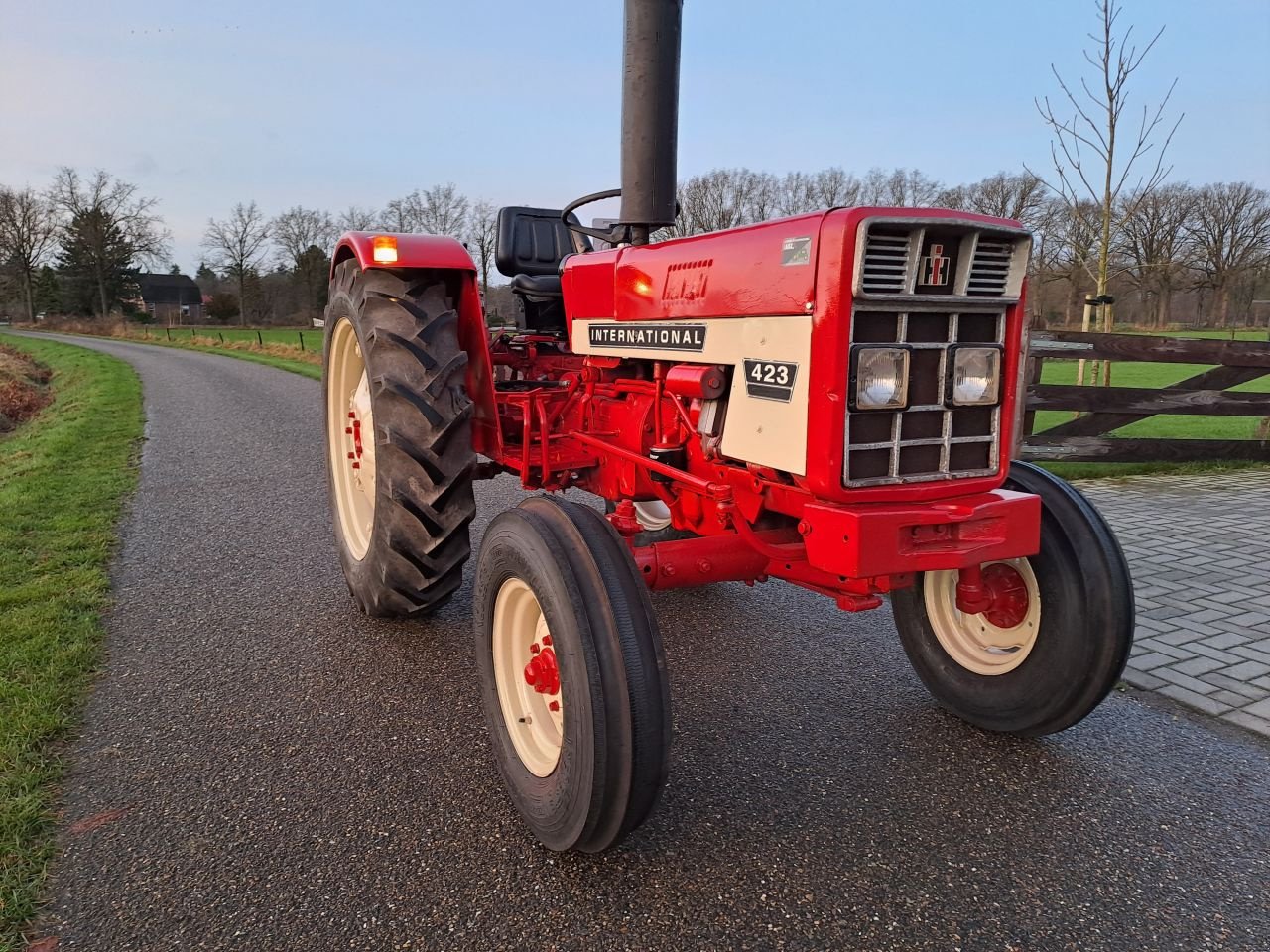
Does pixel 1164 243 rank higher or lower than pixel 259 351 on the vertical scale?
higher

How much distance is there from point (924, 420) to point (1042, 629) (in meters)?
0.93

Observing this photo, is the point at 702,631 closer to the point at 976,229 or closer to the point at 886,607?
the point at 886,607

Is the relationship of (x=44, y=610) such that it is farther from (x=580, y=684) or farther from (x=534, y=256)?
(x=580, y=684)

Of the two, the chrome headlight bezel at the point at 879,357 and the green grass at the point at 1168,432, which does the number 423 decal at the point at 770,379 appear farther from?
the green grass at the point at 1168,432

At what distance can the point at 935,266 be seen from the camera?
2027mm

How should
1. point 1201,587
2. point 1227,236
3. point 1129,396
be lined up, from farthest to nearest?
point 1227,236 < point 1129,396 < point 1201,587

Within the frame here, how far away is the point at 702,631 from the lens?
3.62 metres

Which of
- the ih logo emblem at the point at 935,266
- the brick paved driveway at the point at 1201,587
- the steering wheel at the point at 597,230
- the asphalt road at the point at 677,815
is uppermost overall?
the steering wheel at the point at 597,230

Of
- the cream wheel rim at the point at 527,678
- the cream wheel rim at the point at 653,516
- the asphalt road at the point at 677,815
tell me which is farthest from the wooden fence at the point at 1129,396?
the cream wheel rim at the point at 527,678

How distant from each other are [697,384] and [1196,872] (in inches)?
70.1

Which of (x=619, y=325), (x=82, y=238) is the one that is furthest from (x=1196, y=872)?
(x=82, y=238)

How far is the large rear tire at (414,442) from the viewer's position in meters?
3.06

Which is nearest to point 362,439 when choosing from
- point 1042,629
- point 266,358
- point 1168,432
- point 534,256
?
point 534,256

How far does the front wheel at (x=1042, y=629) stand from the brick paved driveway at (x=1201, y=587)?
83 centimetres
